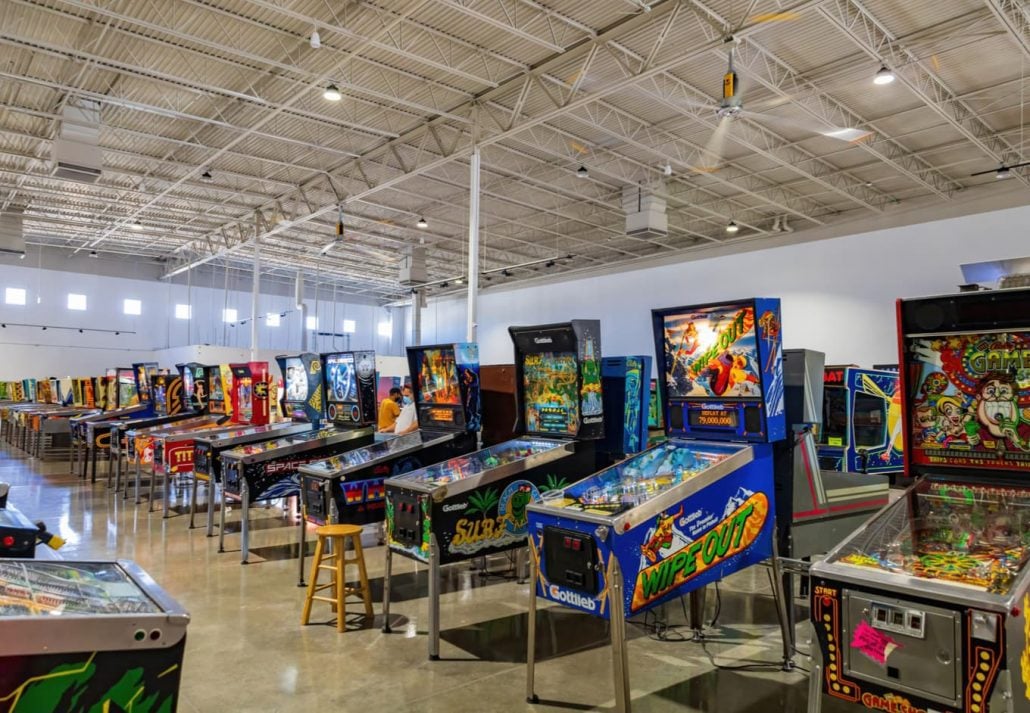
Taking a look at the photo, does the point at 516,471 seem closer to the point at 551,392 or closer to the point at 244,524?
the point at 551,392

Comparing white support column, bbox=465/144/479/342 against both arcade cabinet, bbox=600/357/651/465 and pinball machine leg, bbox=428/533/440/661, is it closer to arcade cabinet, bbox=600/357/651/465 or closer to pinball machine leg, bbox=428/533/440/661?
arcade cabinet, bbox=600/357/651/465

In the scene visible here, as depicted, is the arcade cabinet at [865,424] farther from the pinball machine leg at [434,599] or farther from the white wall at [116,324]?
the white wall at [116,324]

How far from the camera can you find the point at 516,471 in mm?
4250

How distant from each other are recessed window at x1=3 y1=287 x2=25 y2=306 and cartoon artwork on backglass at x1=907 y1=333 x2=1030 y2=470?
23.1m

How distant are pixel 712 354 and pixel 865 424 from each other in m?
4.51

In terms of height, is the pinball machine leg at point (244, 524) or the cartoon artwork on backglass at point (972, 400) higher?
the cartoon artwork on backglass at point (972, 400)

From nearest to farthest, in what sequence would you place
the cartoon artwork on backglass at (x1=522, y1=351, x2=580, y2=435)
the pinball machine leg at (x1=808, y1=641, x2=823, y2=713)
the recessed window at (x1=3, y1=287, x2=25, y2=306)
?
the pinball machine leg at (x1=808, y1=641, x2=823, y2=713), the cartoon artwork on backglass at (x1=522, y1=351, x2=580, y2=435), the recessed window at (x1=3, y1=287, x2=25, y2=306)

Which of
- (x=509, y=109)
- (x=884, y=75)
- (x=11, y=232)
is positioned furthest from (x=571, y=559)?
(x=11, y=232)

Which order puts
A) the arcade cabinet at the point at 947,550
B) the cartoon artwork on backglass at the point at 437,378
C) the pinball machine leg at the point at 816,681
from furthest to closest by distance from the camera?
the cartoon artwork on backglass at the point at 437,378
the pinball machine leg at the point at 816,681
the arcade cabinet at the point at 947,550

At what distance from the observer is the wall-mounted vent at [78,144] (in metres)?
9.09

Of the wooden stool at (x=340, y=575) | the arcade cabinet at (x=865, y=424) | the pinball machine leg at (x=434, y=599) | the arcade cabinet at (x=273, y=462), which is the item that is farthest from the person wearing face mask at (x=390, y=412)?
the arcade cabinet at (x=865, y=424)

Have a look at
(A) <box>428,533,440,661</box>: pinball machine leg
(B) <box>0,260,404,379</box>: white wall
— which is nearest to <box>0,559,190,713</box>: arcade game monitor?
(A) <box>428,533,440,661</box>: pinball machine leg

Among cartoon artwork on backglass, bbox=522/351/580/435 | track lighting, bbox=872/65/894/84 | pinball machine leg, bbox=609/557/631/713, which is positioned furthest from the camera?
track lighting, bbox=872/65/894/84

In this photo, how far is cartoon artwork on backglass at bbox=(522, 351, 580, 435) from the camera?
175 inches
